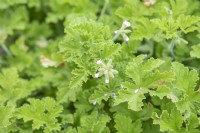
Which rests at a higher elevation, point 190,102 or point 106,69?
point 106,69

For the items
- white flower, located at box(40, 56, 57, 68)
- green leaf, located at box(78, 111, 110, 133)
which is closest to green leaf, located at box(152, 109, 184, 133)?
green leaf, located at box(78, 111, 110, 133)

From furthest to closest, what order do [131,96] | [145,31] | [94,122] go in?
[145,31] < [94,122] < [131,96]

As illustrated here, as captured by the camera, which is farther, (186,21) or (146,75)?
(186,21)

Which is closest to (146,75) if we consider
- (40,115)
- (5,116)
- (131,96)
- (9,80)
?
(131,96)

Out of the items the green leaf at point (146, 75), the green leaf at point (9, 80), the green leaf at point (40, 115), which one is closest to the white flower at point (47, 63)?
the green leaf at point (9, 80)

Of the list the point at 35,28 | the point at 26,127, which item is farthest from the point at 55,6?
the point at 26,127

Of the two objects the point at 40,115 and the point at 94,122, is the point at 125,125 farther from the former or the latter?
the point at 40,115

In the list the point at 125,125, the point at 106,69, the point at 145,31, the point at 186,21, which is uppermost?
the point at 145,31

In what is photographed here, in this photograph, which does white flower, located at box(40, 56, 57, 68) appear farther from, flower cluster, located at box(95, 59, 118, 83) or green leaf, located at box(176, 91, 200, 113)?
green leaf, located at box(176, 91, 200, 113)

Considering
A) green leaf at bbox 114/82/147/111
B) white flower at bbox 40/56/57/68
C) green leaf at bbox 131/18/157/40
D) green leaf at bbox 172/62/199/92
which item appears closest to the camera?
green leaf at bbox 114/82/147/111
